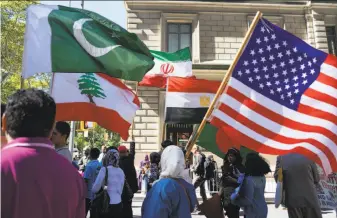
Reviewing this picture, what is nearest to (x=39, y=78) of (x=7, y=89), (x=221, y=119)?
(x=7, y=89)

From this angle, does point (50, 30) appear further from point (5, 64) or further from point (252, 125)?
point (5, 64)

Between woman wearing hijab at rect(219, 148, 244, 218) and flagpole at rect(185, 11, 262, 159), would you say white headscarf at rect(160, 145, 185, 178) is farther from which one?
woman wearing hijab at rect(219, 148, 244, 218)

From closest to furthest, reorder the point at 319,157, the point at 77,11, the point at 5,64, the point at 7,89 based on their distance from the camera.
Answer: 1. the point at 319,157
2. the point at 77,11
3. the point at 5,64
4. the point at 7,89

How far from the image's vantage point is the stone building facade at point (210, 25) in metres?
20.1

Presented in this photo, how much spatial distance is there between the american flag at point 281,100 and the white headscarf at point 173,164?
4.55ft

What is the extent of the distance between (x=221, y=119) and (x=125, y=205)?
2.57 m

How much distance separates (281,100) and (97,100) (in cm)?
285

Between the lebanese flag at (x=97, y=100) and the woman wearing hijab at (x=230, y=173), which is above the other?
the lebanese flag at (x=97, y=100)

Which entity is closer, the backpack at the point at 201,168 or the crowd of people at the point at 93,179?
the crowd of people at the point at 93,179

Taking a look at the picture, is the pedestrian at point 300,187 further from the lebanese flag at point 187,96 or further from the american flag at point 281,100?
the lebanese flag at point 187,96

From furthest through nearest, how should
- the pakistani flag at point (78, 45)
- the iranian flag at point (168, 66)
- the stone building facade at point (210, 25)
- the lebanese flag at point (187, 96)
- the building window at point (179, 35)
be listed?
the building window at point (179, 35) < the stone building facade at point (210, 25) < the iranian flag at point (168, 66) < the lebanese flag at point (187, 96) < the pakistani flag at point (78, 45)

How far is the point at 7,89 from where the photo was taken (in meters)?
21.5

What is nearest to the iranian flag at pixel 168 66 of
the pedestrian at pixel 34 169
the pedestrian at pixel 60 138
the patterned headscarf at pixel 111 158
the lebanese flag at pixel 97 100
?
the lebanese flag at pixel 97 100

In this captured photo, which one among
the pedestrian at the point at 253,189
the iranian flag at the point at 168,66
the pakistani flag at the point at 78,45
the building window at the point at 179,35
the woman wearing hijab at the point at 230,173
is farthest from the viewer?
the building window at the point at 179,35
